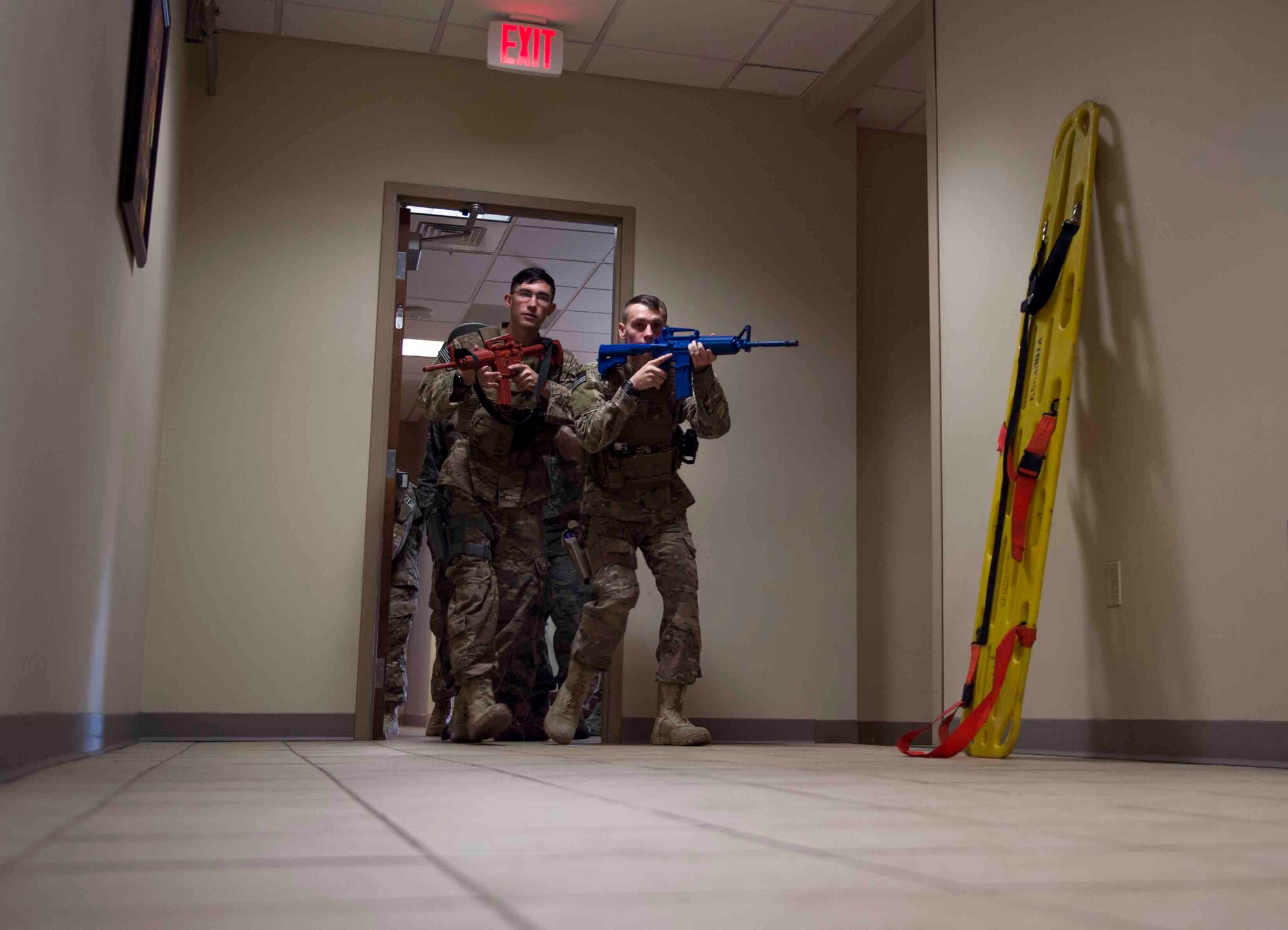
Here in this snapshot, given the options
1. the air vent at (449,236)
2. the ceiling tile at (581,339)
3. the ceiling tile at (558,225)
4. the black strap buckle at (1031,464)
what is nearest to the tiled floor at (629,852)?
the black strap buckle at (1031,464)

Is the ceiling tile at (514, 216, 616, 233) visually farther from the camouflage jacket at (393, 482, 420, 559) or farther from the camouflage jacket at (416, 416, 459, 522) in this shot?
the camouflage jacket at (416, 416, 459, 522)

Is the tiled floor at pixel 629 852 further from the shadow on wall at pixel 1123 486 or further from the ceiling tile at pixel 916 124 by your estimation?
the ceiling tile at pixel 916 124

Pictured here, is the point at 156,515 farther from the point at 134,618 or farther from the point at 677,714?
the point at 677,714

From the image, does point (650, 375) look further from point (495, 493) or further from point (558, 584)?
point (558, 584)

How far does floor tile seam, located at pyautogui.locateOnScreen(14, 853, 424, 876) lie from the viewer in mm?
924

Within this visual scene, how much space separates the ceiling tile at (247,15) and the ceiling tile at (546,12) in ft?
2.17

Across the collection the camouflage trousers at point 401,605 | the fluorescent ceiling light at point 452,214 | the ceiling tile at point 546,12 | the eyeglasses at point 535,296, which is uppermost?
the ceiling tile at point 546,12

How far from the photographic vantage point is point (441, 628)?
15.1 ft

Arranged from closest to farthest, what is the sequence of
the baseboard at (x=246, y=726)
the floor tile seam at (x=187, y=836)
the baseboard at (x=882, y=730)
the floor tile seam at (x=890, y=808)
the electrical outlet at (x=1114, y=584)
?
the floor tile seam at (x=187, y=836), the floor tile seam at (x=890, y=808), the electrical outlet at (x=1114, y=584), the baseboard at (x=246, y=726), the baseboard at (x=882, y=730)

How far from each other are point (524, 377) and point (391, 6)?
5.23 feet

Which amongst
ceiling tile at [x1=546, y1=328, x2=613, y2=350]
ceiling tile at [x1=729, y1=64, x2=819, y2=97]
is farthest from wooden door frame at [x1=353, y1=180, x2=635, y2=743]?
ceiling tile at [x1=546, y1=328, x2=613, y2=350]

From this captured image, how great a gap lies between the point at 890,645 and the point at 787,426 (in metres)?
1.00

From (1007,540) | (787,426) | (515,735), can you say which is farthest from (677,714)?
(787,426)

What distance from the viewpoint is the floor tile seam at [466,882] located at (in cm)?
72
